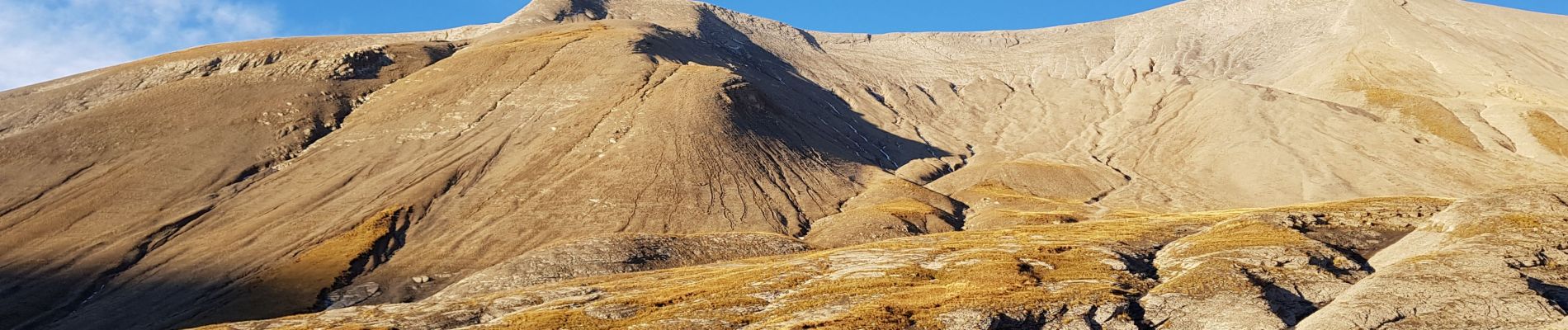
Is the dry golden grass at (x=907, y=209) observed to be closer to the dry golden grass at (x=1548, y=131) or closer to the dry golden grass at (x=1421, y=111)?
the dry golden grass at (x=1421, y=111)

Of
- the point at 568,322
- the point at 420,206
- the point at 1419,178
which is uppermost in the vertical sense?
the point at 420,206

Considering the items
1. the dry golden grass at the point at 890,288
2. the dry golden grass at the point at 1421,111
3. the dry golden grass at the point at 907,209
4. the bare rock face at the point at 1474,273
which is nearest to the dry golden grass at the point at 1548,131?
the dry golden grass at the point at 1421,111

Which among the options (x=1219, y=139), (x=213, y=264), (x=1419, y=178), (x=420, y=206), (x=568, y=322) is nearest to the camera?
(x=568, y=322)

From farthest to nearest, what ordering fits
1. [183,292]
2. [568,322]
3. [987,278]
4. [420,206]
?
[420,206]
[183,292]
[987,278]
[568,322]

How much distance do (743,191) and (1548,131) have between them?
366ft

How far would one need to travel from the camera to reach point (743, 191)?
106625 millimetres

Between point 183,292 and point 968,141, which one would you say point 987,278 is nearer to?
point 183,292

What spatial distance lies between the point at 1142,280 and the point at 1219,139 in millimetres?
104312

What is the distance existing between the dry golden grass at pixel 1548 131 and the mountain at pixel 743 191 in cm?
57

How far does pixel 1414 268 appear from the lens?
42.6 m

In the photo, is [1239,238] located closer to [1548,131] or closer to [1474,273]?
[1474,273]

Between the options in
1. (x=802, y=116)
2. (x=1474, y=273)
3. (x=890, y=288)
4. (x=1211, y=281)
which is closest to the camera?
(x=1474, y=273)

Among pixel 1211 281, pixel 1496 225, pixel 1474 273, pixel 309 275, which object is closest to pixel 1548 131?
pixel 1496 225

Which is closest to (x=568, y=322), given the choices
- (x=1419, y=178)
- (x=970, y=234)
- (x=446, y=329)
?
(x=446, y=329)
